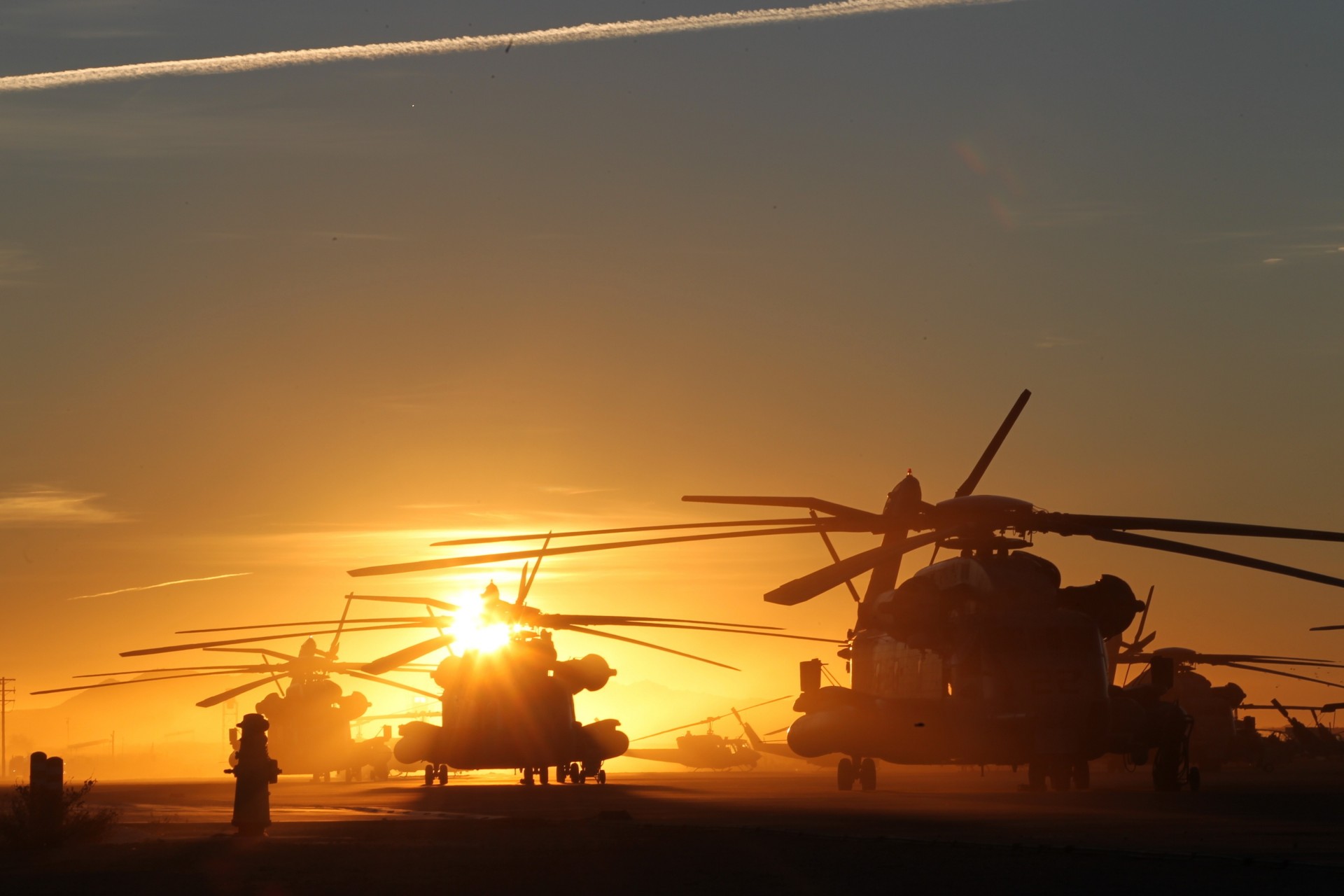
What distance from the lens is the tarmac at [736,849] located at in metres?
13.9

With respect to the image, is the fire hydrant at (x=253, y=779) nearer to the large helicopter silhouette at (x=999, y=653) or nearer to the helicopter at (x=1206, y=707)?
the large helicopter silhouette at (x=999, y=653)

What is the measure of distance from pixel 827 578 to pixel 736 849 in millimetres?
8606

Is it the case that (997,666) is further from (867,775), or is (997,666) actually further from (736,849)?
(736,849)

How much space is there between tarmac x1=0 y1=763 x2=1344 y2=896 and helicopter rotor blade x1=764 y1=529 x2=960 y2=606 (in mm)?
3652

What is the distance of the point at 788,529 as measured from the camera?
29750 mm

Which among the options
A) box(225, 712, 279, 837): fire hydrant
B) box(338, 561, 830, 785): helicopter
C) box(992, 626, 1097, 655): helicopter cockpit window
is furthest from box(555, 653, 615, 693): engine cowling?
box(225, 712, 279, 837): fire hydrant

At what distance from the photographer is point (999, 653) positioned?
32.1m

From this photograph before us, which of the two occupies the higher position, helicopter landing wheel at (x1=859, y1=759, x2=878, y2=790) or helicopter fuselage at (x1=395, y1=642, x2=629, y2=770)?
helicopter fuselage at (x1=395, y1=642, x2=629, y2=770)

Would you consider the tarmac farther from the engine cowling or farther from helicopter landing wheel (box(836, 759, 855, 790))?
the engine cowling

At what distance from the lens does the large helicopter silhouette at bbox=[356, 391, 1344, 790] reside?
3166 cm

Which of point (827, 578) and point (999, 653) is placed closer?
point (827, 578)

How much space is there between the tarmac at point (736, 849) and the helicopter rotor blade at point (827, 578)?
3652 mm

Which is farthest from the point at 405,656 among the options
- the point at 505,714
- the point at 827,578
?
the point at 827,578

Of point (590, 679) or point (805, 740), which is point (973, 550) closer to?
point (805, 740)
